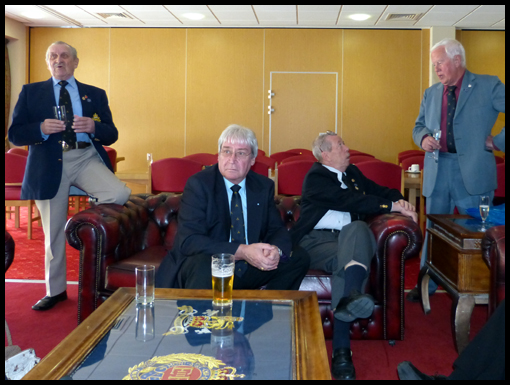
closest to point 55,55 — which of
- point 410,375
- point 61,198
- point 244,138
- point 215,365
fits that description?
point 61,198

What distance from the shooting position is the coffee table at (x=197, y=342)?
1.43 m

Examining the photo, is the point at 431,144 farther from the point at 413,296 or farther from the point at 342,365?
the point at 342,365

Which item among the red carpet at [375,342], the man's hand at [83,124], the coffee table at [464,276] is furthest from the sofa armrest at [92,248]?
the coffee table at [464,276]

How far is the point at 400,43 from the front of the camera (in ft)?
30.5

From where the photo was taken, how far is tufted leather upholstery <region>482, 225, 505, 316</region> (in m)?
2.01

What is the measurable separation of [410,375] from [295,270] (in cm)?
96

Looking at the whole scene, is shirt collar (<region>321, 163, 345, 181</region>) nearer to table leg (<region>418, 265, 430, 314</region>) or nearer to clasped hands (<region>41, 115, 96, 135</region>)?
table leg (<region>418, 265, 430, 314</region>)

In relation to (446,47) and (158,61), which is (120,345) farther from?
(158,61)

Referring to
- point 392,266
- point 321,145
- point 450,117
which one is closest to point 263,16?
point 450,117

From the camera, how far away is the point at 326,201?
9.68 ft

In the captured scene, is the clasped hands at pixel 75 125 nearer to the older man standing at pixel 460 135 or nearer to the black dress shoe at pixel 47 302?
the black dress shoe at pixel 47 302

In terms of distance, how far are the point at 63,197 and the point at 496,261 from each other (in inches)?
101

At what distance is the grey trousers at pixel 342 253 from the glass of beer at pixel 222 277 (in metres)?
0.78

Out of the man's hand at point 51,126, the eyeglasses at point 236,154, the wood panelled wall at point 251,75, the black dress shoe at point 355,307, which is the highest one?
the wood panelled wall at point 251,75
